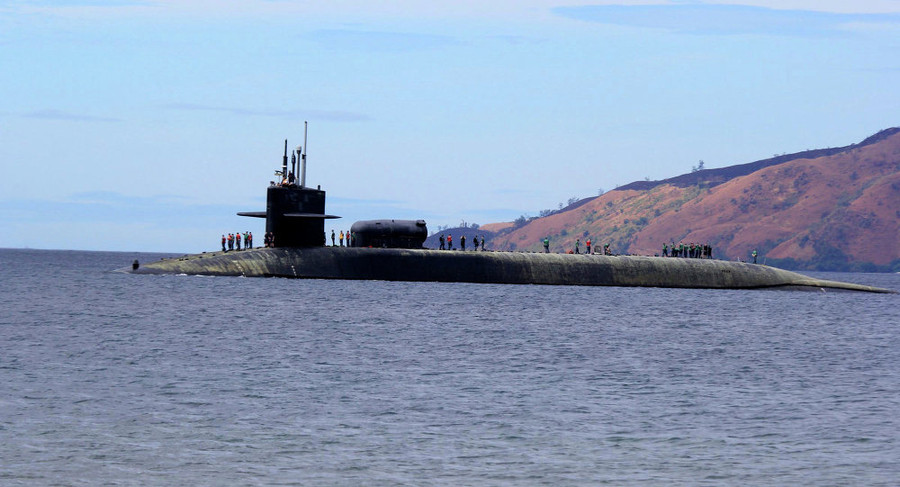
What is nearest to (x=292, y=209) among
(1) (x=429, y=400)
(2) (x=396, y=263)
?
(2) (x=396, y=263)

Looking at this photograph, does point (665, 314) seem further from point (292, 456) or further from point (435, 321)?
point (292, 456)

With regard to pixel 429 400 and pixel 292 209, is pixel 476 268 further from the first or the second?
pixel 429 400

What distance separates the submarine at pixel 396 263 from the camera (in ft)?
209

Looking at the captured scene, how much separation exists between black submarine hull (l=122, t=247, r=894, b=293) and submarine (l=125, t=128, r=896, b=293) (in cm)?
6

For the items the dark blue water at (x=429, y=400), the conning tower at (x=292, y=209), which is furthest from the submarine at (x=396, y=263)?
the dark blue water at (x=429, y=400)

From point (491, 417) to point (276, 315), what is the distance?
1033 inches

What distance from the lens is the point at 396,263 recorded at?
67.8m

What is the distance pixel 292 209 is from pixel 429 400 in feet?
133

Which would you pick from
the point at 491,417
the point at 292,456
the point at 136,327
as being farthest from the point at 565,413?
the point at 136,327

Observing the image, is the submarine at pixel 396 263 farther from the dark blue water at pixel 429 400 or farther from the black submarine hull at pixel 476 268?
the dark blue water at pixel 429 400

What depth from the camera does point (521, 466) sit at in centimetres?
1769

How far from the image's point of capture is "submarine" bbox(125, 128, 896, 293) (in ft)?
209

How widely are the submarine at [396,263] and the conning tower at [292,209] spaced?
6cm

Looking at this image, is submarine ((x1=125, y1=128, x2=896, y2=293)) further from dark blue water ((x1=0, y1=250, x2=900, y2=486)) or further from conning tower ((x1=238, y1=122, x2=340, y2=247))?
dark blue water ((x1=0, y1=250, x2=900, y2=486))
